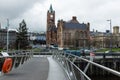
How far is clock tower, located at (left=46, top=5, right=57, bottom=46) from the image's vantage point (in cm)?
18200


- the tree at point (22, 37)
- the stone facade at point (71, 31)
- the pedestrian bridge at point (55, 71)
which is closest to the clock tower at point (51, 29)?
the stone facade at point (71, 31)

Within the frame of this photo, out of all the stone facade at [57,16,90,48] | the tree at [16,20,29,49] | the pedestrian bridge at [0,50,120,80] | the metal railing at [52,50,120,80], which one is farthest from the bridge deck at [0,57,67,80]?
the stone facade at [57,16,90,48]

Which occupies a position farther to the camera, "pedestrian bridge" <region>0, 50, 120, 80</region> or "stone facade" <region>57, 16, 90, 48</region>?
"stone facade" <region>57, 16, 90, 48</region>

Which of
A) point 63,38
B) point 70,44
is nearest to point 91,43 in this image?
point 70,44

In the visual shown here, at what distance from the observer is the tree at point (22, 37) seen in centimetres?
11688

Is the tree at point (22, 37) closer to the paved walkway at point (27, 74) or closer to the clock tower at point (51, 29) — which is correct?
the clock tower at point (51, 29)

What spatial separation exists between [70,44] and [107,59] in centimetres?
9059

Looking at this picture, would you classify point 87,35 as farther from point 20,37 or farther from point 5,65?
point 5,65

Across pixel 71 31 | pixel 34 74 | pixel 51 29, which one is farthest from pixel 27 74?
pixel 51 29

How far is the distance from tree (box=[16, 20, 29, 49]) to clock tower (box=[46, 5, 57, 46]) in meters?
58.7

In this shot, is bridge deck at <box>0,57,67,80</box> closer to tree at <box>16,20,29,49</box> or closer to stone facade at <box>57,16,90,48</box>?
tree at <box>16,20,29,49</box>

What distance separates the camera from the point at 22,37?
118 meters

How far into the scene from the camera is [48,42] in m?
187

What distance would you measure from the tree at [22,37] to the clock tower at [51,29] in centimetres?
5873
